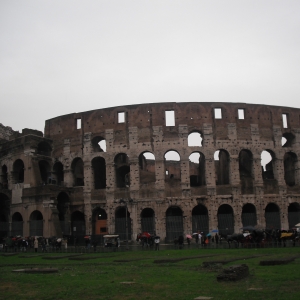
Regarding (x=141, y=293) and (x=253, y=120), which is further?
(x=253, y=120)

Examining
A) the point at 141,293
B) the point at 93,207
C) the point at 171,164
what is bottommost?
the point at 141,293

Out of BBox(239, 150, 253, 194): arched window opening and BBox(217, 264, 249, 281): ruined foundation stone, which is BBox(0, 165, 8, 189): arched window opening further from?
BBox(217, 264, 249, 281): ruined foundation stone

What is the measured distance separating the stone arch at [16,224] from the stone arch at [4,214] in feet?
2.19

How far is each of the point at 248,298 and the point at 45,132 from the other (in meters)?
33.8

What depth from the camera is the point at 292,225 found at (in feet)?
112

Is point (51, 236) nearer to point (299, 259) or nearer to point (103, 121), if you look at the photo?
point (103, 121)

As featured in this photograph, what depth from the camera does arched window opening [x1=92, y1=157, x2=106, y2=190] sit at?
3699 cm

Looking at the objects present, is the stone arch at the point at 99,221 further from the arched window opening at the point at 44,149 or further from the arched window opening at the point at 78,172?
the arched window opening at the point at 44,149

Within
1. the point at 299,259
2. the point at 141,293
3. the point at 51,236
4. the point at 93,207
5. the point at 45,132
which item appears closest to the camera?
the point at 141,293

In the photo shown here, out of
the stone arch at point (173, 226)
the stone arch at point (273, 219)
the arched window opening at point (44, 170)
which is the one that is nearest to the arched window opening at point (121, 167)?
the stone arch at point (173, 226)

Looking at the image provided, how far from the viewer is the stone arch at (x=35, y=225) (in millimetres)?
33500

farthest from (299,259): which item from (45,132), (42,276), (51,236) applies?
(45,132)

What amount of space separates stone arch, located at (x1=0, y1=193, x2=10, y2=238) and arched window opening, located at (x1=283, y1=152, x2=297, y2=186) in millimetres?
25011

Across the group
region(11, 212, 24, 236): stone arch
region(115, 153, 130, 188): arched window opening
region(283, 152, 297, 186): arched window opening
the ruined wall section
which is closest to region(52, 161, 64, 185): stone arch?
the ruined wall section
